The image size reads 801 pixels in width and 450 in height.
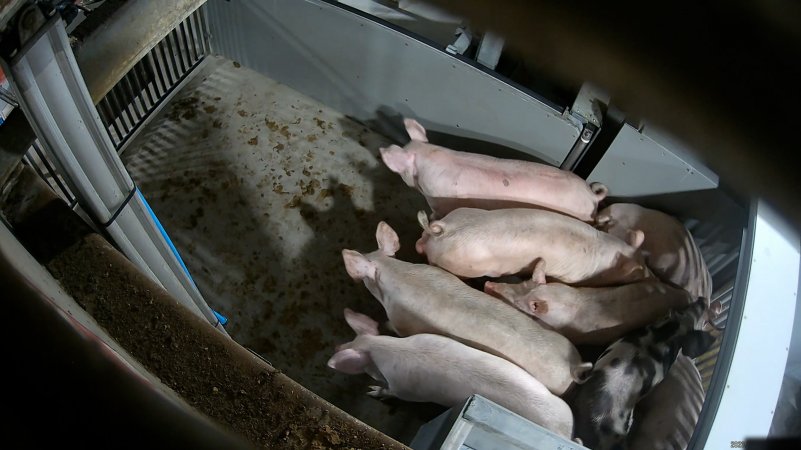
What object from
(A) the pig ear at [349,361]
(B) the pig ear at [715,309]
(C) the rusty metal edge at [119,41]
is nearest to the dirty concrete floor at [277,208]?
(A) the pig ear at [349,361]

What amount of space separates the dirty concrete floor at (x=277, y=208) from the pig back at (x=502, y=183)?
27cm

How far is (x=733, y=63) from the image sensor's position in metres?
0.13

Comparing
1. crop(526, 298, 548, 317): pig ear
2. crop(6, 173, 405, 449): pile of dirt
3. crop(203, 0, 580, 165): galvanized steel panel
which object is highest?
crop(6, 173, 405, 449): pile of dirt

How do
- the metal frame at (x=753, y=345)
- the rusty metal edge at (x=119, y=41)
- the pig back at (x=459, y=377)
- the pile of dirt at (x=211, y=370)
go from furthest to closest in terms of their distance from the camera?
the pig back at (x=459, y=377)
the metal frame at (x=753, y=345)
the rusty metal edge at (x=119, y=41)
the pile of dirt at (x=211, y=370)

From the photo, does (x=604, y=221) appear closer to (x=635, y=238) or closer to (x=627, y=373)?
(x=635, y=238)

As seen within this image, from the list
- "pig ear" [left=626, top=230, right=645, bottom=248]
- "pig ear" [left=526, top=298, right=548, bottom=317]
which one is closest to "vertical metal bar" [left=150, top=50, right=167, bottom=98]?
"pig ear" [left=526, top=298, right=548, bottom=317]

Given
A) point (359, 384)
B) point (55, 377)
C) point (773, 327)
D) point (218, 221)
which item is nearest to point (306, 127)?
point (218, 221)

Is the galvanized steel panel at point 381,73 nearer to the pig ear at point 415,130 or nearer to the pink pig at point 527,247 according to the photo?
the pig ear at point 415,130

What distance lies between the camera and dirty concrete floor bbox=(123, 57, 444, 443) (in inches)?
64.3

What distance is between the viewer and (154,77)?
1801mm

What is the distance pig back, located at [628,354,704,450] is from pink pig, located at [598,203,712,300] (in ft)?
0.77

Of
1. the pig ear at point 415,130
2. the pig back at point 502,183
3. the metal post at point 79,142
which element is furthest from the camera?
the pig ear at point 415,130

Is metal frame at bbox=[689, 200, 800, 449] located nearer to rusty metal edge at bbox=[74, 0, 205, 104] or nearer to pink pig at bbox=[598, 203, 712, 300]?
pink pig at bbox=[598, 203, 712, 300]

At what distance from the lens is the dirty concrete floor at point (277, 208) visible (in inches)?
64.3
